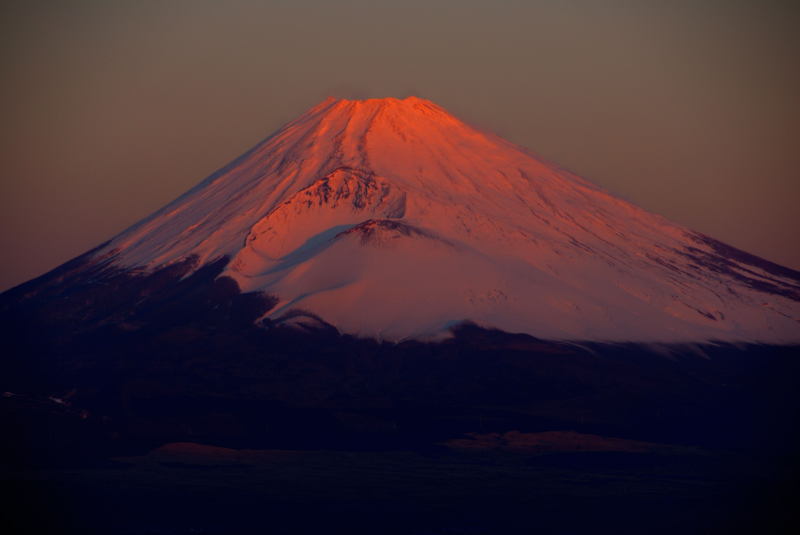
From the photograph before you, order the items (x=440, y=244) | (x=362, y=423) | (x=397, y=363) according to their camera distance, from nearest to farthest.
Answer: (x=362, y=423), (x=397, y=363), (x=440, y=244)

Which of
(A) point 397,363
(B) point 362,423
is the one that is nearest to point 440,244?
(A) point 397,363

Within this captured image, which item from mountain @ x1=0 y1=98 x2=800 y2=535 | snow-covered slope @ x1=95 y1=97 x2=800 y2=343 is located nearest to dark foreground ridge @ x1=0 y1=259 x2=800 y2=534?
mountain @ x1=0 y1=98 x2=800 y2=535

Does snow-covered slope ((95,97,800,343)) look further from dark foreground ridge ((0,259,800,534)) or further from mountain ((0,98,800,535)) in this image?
dark foreground ridge ((0,259,800,534))

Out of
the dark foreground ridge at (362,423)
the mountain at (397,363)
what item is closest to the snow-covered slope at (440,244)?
the mountain at (397,363)

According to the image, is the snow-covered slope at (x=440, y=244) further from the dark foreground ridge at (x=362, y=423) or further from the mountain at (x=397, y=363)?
the dark foreground ridge at (x=362, y=423)

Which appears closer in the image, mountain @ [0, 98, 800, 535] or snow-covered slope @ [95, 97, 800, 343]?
mountain @ [0, 98, 800, 535]

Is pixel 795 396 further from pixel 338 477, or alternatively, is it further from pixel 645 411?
pixel 338 477

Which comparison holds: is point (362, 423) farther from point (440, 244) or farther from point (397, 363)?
point (440, 244)
